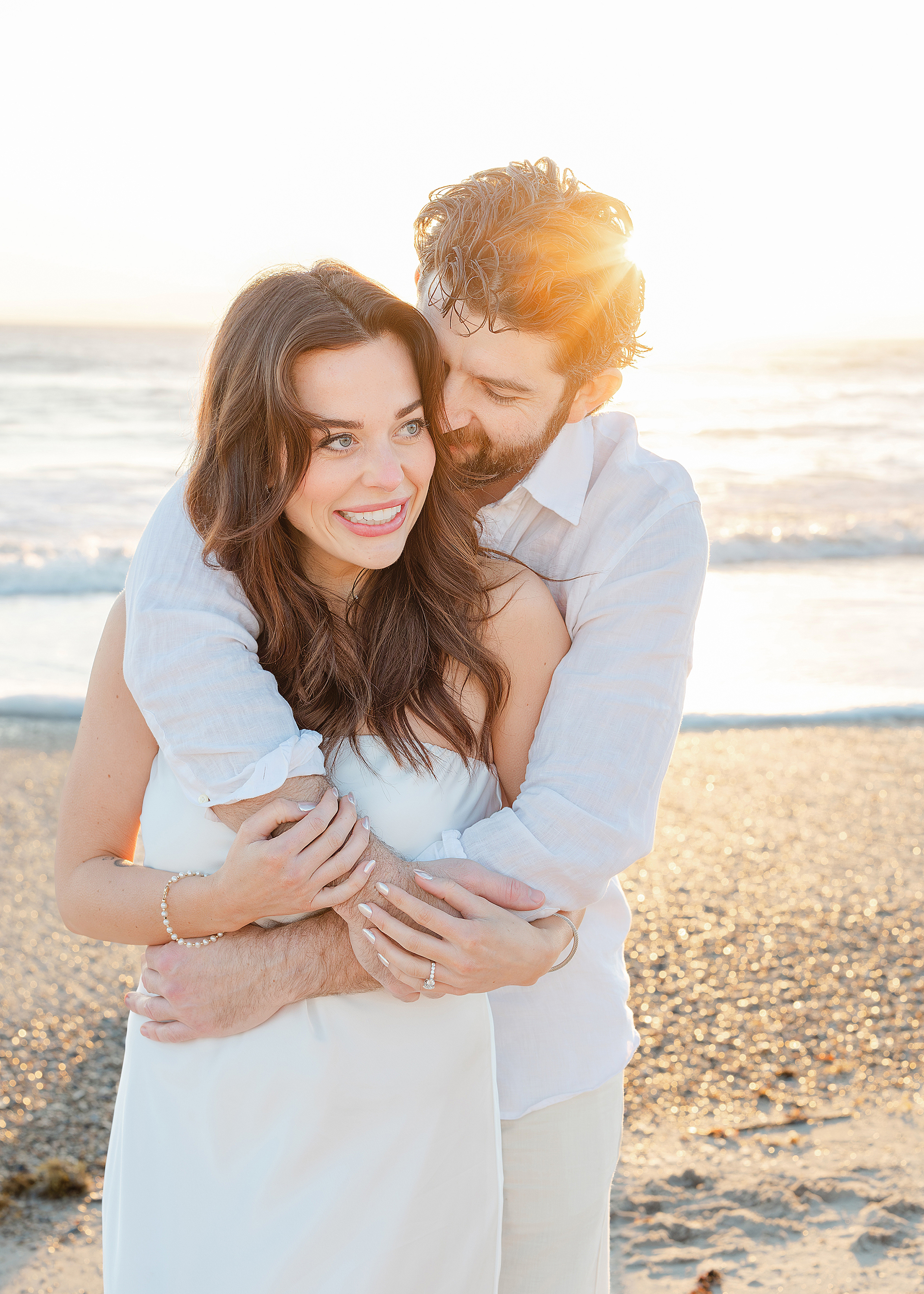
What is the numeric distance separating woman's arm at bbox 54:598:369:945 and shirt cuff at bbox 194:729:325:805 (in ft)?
0.12

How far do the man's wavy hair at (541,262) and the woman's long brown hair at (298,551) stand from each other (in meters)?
0.29

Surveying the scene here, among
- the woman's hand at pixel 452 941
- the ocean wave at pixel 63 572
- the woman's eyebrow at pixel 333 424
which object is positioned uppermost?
the woman's eyebrow at pixel 333 424

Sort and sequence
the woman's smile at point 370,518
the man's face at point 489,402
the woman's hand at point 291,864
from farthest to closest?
the man's face at point 489,402 → the woman's smile at point 370,518 → the woman's hand at point 291,864

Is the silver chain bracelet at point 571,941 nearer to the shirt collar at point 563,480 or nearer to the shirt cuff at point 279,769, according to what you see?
the shirt cuff at point 279,769

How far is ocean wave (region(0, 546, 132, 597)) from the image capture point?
32.1ft

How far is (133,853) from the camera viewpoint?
1.98m

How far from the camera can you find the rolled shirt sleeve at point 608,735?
1741 millimetres

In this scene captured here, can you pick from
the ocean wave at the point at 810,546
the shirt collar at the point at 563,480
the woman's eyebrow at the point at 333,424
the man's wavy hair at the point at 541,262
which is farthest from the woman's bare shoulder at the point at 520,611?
the ocean wave at the point at 810,546

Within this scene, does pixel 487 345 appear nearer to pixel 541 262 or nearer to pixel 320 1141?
pixel 541 262

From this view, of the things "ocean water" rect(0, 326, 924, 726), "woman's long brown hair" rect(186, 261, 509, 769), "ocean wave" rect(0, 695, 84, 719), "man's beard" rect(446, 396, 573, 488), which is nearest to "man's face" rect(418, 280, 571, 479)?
"man's beard" rect(446, 396, 573, 488)

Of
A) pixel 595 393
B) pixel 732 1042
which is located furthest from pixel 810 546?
pixel 595 393

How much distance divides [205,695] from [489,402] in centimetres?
87

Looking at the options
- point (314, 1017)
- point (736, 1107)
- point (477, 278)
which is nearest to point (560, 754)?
point (314, 1017)

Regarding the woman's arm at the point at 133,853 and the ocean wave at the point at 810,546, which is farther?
the ocean wave at the point at 810,546
